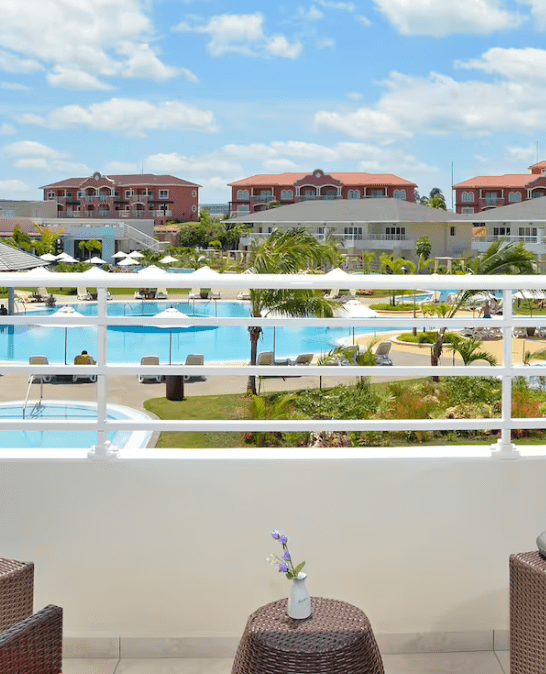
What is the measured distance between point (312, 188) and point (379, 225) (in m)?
28.1

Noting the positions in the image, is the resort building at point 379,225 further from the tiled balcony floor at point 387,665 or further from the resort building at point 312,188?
the tiled balcony floor at point 387,665

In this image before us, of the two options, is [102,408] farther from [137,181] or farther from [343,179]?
[137,181]

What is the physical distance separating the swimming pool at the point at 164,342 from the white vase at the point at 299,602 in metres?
18.8

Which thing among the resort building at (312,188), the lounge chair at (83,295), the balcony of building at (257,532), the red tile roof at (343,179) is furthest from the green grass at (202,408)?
the red tile roof at (343,179)

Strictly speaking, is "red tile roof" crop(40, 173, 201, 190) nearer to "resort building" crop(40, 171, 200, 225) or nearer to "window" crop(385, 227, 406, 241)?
"resort building" crop(40, 171, 200, 225)

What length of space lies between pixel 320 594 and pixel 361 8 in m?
123

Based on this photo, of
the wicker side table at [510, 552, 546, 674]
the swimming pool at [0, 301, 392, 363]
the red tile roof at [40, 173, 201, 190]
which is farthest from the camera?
the red tile roof at [40, 173, 201, 190]

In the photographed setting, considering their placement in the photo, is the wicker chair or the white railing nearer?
A: the wicker chair

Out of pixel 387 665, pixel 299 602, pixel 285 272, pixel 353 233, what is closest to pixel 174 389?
pixel 285 272

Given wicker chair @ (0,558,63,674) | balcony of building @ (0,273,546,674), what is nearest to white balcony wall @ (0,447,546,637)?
balcony of building @ (0,273,546,674)

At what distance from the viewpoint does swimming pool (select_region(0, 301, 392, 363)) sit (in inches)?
888

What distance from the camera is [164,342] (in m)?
24.9

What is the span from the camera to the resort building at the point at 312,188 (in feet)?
285

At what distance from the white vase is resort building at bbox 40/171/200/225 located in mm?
85336
